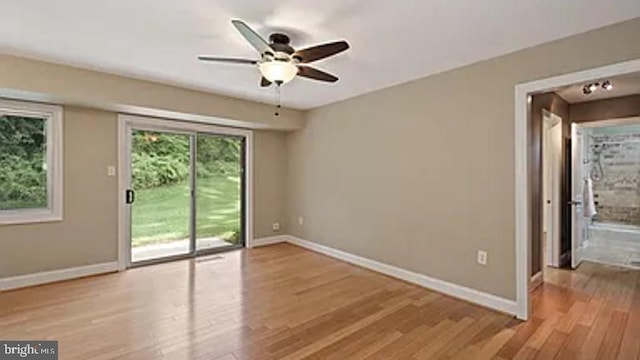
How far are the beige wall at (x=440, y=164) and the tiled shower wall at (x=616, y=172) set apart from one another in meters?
5.84

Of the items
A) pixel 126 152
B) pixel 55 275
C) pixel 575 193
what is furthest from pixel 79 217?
pixel 575 193

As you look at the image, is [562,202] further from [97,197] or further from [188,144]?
[97,197]

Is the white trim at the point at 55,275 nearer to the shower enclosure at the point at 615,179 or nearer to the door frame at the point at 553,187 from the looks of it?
the door frame at the point at 553,187

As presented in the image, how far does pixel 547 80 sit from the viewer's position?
282 cm

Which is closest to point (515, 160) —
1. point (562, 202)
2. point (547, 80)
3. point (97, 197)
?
point (547, 80)

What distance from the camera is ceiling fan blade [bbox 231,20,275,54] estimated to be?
2.10 meters

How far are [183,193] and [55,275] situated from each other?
5.82 feet

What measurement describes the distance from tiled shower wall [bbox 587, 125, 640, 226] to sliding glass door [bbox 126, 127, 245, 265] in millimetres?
7607

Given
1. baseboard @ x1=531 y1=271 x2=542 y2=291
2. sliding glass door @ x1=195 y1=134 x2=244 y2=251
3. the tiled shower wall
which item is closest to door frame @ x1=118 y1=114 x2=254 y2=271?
sliding glass door @ x1=195 y1=134 x2=244 y2=251

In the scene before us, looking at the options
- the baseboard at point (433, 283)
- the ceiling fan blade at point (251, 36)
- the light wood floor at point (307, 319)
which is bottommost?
the light wood floor at point (307, 319)

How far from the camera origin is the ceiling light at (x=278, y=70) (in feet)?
8.45

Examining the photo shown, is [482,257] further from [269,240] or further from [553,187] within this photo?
[269,240]

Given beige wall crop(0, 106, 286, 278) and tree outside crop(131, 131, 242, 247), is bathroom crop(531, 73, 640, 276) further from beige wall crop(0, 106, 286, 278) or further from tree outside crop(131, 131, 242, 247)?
beige wall crop(0, 106, 286, 278)

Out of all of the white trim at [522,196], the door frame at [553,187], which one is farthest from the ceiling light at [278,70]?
the door frame at [553,187]
